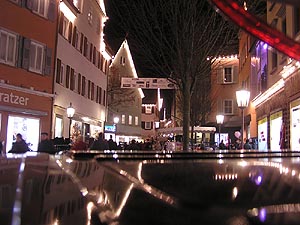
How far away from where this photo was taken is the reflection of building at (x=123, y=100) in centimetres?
4976

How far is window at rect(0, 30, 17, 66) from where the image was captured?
65.0ft

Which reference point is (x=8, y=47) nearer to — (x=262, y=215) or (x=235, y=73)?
(x=262, y=215)

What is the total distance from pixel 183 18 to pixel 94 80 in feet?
66.1

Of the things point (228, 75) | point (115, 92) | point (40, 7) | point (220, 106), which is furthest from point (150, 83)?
point (115, 92)

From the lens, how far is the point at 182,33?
16.2 metres

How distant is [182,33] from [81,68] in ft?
51.6

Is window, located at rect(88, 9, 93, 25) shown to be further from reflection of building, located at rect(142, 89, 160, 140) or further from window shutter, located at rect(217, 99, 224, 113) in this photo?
reflection of building, located at rect(142, 89, 160, 140)

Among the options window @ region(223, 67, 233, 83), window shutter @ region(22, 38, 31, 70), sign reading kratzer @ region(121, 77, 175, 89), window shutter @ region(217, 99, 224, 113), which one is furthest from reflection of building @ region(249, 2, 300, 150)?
window shutter @ region(217, 99, 224, 113)

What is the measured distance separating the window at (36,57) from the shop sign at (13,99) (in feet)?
5.60

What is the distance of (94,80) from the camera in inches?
1388

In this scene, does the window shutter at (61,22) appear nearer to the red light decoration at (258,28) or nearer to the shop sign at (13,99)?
the shop sign at (13,99)

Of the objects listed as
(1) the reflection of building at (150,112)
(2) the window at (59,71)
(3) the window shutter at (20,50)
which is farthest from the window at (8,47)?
(1) the reflection of building at (150,112)

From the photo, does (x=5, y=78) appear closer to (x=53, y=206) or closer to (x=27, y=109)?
(x=27, y=109)

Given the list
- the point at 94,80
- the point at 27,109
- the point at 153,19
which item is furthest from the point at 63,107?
Result: the point at 153,19
